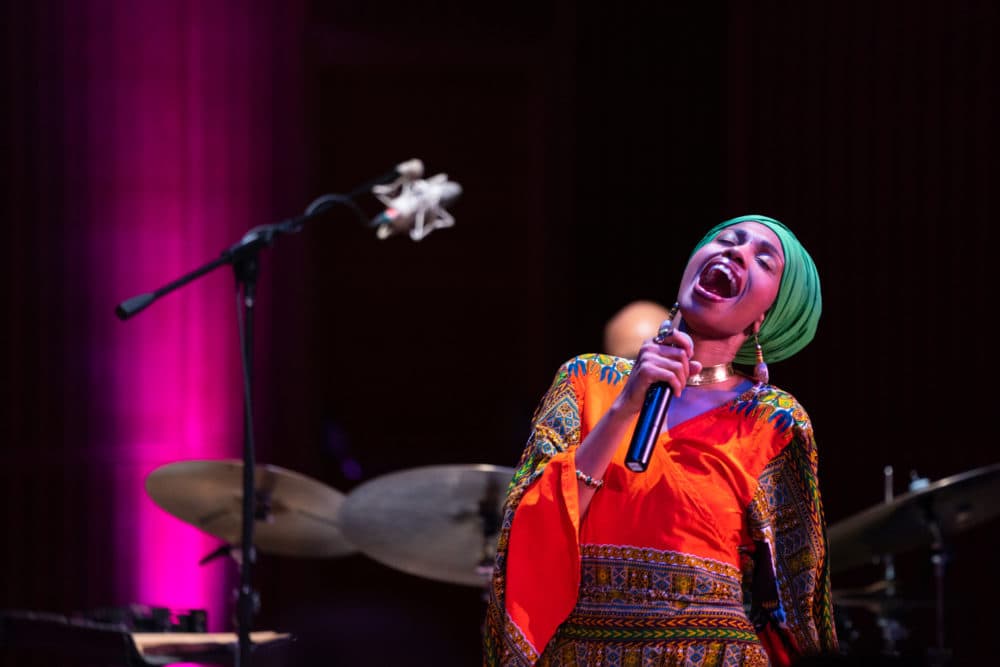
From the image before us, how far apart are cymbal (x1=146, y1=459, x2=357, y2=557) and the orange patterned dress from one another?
167 centimetres

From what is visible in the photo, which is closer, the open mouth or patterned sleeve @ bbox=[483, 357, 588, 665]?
patterned sleeve @ bbox=[483, 357, 588, 665]

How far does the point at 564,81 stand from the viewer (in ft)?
14.3

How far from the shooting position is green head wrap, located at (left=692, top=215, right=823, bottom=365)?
1.54m

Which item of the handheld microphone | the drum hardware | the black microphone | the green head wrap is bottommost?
the drum hardware

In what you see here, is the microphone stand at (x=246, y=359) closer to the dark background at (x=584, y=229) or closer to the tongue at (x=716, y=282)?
the tongue at (x=716, y=282)

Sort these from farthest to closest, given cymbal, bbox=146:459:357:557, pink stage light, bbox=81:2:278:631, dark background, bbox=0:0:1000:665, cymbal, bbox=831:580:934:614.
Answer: pink stage light, bbox=81:2:278:631 < dark background, bbox=0:0:1000:665 < cymbal, bbox=831:580:934:614 < cymbal, bbox=146:459:357:557

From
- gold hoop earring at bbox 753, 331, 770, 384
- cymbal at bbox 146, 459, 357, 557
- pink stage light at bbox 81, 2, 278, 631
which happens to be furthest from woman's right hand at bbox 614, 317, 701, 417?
pink stage light at bbox 81, 2, 278, 631

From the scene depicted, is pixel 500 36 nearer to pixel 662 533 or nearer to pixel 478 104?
pixel 478 104

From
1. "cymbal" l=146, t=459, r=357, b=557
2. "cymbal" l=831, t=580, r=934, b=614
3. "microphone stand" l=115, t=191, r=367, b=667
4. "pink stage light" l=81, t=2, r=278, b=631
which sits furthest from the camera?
"pink stage light" l=81, t=2, r=278, b=631

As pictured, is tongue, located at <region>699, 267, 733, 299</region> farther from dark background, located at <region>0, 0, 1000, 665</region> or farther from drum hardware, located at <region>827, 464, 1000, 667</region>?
dark background, located at <region>0, 0, 1000, 665</region>

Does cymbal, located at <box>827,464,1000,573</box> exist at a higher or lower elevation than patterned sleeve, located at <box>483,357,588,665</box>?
lower

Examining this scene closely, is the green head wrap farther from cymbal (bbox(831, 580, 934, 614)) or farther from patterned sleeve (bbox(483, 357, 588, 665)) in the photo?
cymbal (bbox(831, 580, 934, 614))

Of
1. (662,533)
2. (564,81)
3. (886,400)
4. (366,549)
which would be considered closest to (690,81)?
(564,81)

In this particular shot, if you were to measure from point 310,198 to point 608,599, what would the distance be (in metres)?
3.19
